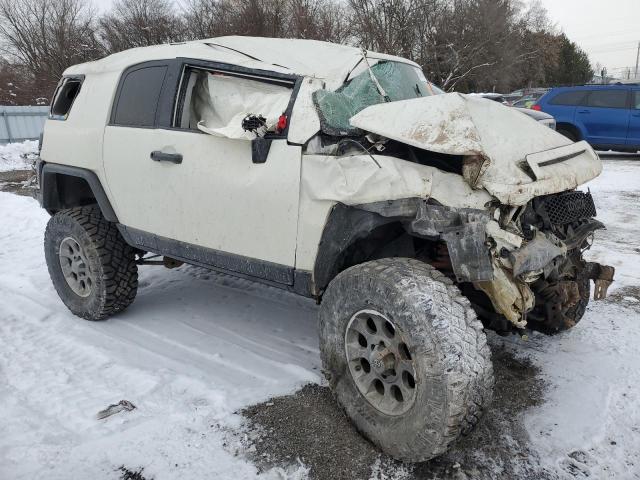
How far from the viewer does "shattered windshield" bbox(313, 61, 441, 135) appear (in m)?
2.72

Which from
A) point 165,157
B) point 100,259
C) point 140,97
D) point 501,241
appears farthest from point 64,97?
point 501,241

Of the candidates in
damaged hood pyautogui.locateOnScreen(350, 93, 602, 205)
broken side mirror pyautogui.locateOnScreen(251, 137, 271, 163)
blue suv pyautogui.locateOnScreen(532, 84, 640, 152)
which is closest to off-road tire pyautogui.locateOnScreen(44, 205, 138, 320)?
broken side mirror pyautogui.locateOnScreen(251, 137, 271, 163)

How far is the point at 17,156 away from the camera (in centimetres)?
1405

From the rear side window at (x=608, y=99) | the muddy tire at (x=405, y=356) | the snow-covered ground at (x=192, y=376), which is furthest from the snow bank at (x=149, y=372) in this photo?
the rear side window at (x=608, y=99)

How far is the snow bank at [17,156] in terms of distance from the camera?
13.2 m

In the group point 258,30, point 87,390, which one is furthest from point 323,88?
point 258,30

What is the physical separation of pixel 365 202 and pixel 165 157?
141 cm

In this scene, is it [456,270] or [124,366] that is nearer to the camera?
[456,270]

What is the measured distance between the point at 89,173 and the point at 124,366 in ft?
4.78

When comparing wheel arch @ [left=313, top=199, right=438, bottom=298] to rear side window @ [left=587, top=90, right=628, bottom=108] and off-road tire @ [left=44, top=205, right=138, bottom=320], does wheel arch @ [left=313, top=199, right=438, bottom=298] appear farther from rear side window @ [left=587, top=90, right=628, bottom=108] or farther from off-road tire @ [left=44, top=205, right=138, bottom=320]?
rear side window @ [left=587, top=90, right=628, bottom=108]

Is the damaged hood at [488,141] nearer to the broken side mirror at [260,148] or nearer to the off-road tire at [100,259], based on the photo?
the broken side mirror at [260,148]

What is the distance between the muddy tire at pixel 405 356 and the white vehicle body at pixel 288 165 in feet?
0.74

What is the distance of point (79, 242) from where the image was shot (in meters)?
3.86

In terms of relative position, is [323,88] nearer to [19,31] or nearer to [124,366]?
[124,366]
